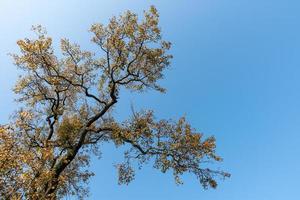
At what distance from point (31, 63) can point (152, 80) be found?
1116cm

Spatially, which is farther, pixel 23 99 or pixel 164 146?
pixel 23 99

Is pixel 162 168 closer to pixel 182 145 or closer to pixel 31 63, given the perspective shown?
pixel 182 145

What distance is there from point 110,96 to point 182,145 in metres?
8.77

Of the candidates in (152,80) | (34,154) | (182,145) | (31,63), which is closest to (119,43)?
(152,80)

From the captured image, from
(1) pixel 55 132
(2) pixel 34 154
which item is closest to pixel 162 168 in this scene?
(1) pixel 55 132

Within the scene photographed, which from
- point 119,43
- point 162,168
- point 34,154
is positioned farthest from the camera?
point 119,43

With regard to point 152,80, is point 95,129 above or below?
below

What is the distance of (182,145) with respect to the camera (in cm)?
3884

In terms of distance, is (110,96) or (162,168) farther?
(110,96)

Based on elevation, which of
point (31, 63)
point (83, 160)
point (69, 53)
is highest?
point (69, 53)

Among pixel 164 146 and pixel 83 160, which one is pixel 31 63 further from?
pixel 164 146

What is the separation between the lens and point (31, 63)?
4116cm

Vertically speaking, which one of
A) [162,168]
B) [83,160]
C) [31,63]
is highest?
[31,63]

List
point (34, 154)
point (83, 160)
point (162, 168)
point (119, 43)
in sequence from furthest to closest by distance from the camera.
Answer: point (83, 160), point (119, 43), point (162, 168), point (34, 154)
